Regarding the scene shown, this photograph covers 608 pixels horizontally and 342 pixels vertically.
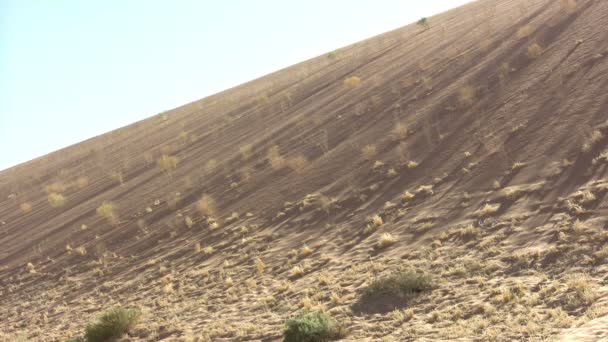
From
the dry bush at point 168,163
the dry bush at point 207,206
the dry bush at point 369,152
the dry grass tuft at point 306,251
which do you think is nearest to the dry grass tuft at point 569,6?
the dry bush at point 369,152

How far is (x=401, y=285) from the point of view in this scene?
9.97 m

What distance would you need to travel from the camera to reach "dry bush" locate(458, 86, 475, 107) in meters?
19.6

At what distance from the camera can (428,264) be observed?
10.9 meters

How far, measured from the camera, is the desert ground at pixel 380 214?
932cm

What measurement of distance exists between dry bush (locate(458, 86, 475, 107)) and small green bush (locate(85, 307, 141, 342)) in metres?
14.3

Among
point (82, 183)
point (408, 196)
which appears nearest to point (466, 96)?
point (408, 196)

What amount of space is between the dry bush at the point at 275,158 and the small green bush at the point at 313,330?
526 inches

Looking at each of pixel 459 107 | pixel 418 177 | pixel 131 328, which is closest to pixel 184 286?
pixel 131 328

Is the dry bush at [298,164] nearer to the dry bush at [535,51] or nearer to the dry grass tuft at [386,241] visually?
the dry grass tuft at [386,241]

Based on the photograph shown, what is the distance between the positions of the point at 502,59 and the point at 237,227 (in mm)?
13638

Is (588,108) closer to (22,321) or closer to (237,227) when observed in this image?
(237,227)

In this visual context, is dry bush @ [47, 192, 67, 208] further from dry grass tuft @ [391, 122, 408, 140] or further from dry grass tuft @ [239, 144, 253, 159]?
dry grass tuft @ [391, 122, 408, 140]

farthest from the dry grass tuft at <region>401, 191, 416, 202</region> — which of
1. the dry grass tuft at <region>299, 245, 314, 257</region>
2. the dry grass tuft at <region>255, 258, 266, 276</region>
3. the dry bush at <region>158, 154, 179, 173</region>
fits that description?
the dry bush at <region>158, 154, 179, 173</region>

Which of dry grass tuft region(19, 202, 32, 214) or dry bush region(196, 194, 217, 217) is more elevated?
dry grass tuft region(19, 202, 32, 214)
